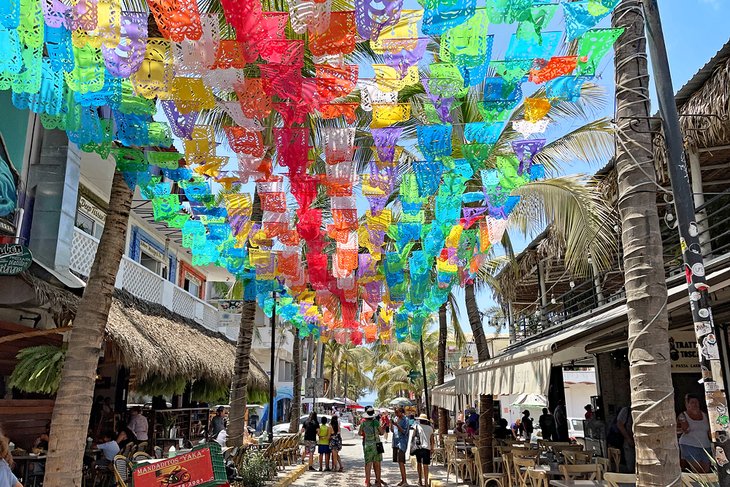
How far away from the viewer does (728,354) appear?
1021cm

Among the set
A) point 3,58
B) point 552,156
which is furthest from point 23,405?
point 552,156

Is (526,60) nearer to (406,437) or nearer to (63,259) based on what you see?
(63,259)

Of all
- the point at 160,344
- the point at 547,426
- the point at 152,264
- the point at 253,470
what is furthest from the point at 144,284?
Answer: the point at 547,426

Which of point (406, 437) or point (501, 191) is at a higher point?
point (501, 191)

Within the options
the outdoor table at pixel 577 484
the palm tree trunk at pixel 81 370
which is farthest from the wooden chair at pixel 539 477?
the palm tree trunk at pixel 81 370

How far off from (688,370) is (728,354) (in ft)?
10.5

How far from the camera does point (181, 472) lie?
6816 mm

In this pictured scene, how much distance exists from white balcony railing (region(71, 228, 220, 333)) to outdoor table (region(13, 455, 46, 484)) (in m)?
3.69

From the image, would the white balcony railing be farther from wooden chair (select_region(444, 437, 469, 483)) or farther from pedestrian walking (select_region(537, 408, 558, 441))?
pedestrian walking (select_region(537, 408, 558, 441))

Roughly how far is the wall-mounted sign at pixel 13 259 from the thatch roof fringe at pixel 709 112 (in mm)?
9298

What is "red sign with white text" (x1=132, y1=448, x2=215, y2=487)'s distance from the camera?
657cm

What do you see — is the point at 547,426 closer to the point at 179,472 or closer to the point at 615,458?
the point at 615,458

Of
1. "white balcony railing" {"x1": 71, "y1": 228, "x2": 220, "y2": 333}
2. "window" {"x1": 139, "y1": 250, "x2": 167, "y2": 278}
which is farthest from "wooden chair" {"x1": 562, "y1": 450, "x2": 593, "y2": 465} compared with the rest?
"window" {"x1": 139, "y1": 250, "x2": 167, "y2": 278}

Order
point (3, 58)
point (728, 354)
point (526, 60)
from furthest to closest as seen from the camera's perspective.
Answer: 1. point (728, 354)
2. point (526, 60)
3. point (3, 58)
